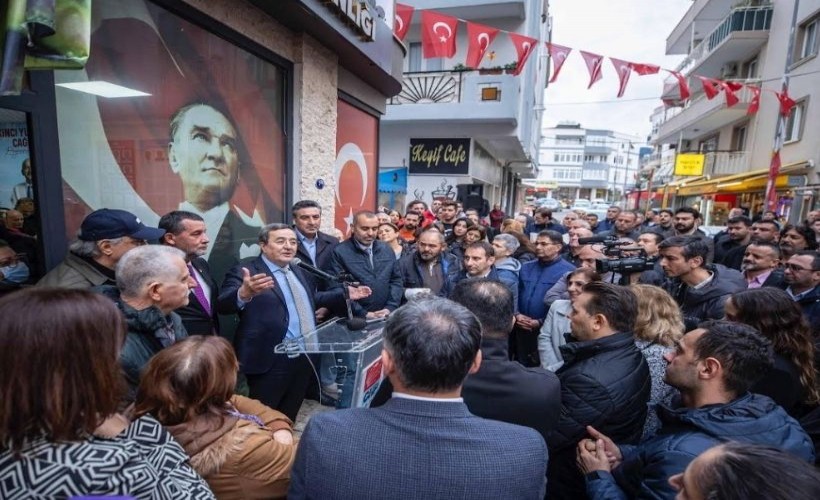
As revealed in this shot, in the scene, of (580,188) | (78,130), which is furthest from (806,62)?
(580,188)

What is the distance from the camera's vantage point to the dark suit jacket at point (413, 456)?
109 cm

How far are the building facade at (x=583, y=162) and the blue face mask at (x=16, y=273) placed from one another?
70.4m

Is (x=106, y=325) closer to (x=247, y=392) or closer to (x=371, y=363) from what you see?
(x=371, y=363)

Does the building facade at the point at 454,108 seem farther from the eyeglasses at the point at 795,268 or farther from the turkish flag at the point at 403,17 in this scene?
the eyeglasses at the point at 795,268

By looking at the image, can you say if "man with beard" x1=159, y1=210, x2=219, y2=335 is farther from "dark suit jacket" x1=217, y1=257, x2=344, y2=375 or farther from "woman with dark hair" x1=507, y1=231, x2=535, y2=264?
"woman with dark hair" x1=507, y1=231, x2=535, y2=264

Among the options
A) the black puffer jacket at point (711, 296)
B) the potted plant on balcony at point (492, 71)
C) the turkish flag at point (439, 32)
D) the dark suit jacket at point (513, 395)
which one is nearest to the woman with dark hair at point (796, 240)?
the black puffer jacket at point (711, 296)

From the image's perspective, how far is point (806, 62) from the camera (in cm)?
1271

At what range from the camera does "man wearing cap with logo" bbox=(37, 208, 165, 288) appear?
7.00 feet

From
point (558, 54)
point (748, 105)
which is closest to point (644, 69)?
point (558, 54)

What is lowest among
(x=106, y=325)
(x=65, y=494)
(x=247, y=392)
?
(x=247, y=392)

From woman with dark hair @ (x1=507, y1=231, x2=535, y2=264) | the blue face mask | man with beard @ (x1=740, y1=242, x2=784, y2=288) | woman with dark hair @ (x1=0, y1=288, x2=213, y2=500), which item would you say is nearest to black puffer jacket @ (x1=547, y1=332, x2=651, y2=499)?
woman with dark hair @ (x1=0, y1=288, x2=213, y2=500)

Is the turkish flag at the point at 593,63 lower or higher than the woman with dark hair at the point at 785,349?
higher

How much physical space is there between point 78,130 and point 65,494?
2.73 meters

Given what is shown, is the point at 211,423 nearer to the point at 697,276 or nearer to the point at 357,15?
the point at 697,276
